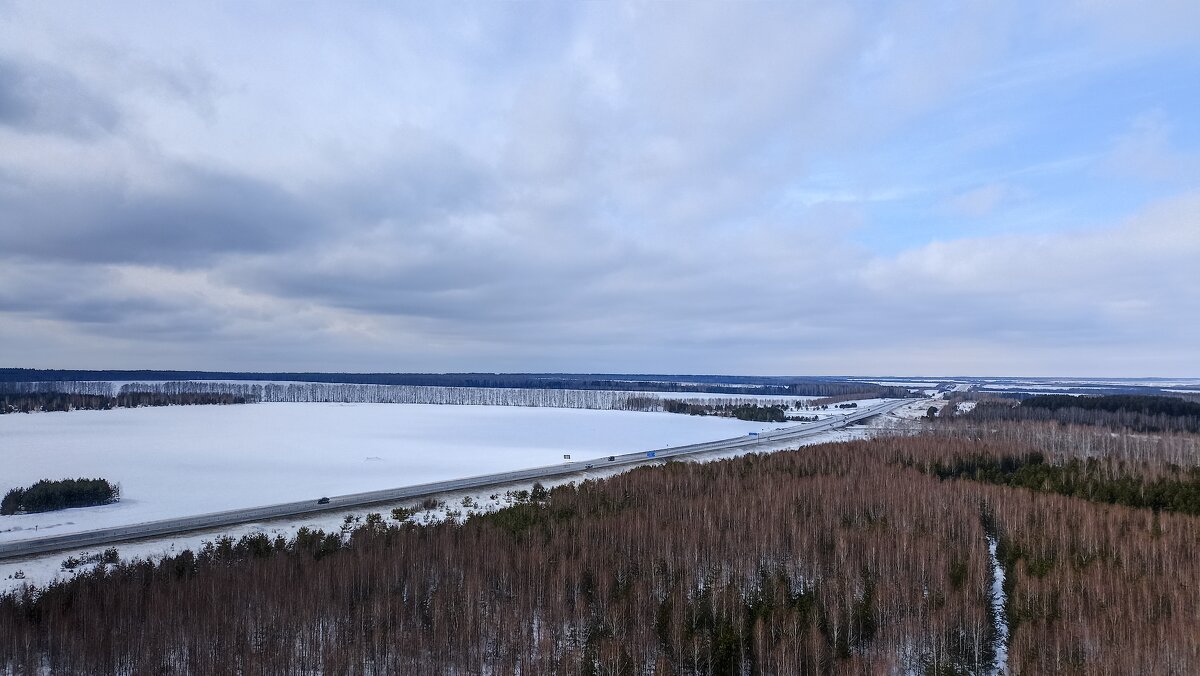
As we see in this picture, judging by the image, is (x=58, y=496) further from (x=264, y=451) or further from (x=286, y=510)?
(x=264, y=451)

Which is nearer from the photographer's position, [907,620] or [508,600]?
[907,620]

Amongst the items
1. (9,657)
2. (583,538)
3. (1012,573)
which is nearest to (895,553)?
(1012,573)

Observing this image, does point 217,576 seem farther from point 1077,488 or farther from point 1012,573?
point 1077,488

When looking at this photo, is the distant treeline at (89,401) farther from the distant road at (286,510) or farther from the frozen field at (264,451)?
the distant road at (286,510)

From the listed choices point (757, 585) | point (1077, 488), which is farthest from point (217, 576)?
point (1077, 488)

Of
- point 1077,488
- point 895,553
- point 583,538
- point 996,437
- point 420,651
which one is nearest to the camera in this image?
point 420,651

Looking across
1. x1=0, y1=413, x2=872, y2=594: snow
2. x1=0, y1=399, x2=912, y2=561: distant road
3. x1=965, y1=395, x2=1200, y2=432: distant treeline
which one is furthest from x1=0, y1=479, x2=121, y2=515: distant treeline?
x1=965, y1=395, x2=1200, y2=432: distant treeline

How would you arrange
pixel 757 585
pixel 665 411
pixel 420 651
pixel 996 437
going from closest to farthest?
pixel 420 651
pixel 757 585
pixel 996 437
pixel 665 411
